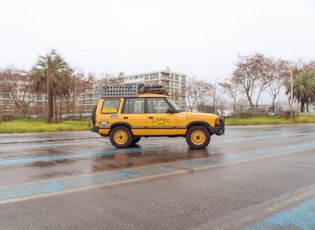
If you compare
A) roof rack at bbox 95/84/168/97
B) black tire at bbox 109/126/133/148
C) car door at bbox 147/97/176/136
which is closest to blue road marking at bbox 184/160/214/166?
car door at bbox 147/97/176/136

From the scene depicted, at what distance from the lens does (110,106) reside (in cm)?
976

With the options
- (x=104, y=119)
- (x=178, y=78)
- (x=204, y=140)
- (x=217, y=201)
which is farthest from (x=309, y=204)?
(x=178, y=78)

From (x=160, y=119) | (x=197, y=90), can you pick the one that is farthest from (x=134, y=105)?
(x=197, y=90)

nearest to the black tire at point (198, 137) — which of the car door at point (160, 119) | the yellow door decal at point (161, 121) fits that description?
the car door at point (160, 119)

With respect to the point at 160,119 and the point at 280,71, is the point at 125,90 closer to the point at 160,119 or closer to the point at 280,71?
the point at 160,119

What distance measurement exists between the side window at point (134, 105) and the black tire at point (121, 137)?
70cm

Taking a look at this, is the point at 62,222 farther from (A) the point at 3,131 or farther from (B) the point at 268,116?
(B) the point at 268,116

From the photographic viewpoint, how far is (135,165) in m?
6.46

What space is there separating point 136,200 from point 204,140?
228 inches

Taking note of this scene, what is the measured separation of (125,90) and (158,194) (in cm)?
614

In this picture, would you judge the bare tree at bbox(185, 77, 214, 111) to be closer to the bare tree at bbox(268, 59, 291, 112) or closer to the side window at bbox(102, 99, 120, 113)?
the bare tree at bbox(268, 59, 291, 112)

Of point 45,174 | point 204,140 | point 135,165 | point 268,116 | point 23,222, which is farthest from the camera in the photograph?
point 268,116

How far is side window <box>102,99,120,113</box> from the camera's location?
9711 millimetres

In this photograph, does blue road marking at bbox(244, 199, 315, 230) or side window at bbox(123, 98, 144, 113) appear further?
side window at bbox(123, 98, 144, 113)
